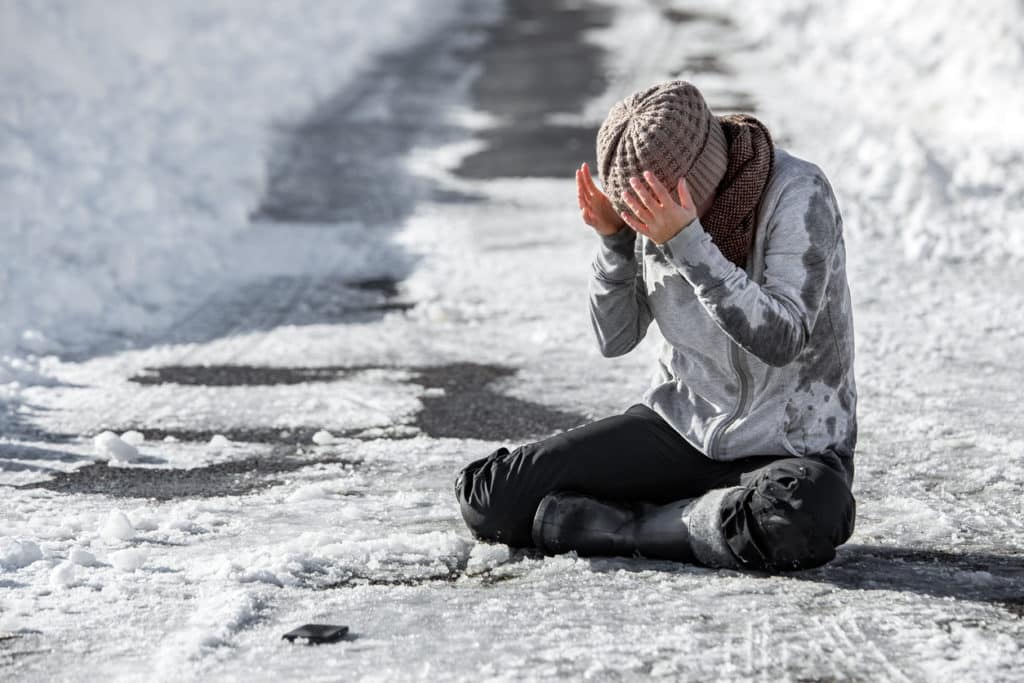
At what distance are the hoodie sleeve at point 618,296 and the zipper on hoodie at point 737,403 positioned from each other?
12.7 inches

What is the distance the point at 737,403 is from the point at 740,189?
0.52 meters

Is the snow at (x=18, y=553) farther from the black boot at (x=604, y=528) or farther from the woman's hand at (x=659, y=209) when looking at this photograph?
the woman's hand at (x=659, y=209)

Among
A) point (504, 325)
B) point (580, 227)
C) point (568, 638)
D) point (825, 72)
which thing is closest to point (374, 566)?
point (568, 638)

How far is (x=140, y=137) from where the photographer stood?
10.1 m

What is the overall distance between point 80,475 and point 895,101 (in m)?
8.58

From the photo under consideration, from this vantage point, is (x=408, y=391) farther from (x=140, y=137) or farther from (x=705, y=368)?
(x=140, y=137)

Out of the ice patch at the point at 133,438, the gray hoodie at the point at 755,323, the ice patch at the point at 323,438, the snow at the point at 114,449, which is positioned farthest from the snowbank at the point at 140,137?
the gray hoodie at the point at 755,323

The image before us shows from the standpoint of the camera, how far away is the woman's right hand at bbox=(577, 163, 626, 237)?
3.57 metres

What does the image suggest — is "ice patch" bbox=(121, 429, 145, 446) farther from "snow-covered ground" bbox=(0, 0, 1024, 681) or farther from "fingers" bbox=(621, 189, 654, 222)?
"fingers" bbox=(621, 189, 654, 222)

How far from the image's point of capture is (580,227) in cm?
832

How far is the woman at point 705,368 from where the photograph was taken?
3.37 metres

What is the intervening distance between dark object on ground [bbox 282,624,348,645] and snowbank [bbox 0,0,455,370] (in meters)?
2.86

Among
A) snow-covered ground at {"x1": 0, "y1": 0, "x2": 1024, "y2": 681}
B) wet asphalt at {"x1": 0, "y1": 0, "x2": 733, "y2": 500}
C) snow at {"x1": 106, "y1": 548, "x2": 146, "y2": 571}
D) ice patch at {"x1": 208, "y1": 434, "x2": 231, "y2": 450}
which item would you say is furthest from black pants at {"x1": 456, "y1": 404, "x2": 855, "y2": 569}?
ice patch at {"x1": 208, "y1": 434, "x2": 231, "y2": 450}

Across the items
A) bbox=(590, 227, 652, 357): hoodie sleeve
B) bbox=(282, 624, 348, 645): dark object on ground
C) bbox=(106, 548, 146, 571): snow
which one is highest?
bbox=(590, 227, 652, 357): hoodie sleeve
